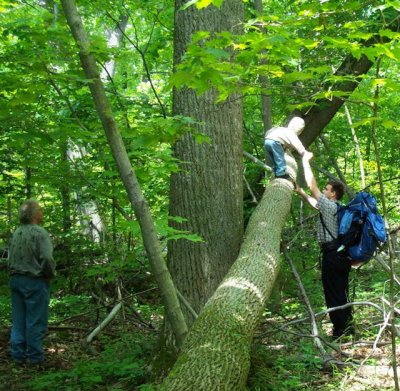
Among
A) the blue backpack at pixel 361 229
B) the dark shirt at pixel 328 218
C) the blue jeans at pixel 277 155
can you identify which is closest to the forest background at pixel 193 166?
the blue jeans at pixel 277 155

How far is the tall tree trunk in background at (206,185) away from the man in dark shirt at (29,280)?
65.3 inches

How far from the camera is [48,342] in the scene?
18.8ft

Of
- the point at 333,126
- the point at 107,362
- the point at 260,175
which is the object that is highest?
the point at 333,126

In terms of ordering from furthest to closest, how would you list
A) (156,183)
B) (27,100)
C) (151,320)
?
(156,183), (151,320), (27,100)

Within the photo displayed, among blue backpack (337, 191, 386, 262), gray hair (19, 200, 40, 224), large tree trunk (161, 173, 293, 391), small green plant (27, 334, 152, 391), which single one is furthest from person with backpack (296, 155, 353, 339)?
gray hair (19, 200, 40, 224)

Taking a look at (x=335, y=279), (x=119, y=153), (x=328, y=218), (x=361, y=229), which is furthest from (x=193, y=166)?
(x=335, y=279)

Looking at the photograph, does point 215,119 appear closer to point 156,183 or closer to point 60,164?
point 60,164

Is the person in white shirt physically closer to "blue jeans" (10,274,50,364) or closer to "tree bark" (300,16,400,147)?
"tree bark" (300,16,400,147)

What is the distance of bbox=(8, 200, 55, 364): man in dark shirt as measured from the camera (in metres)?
5.19

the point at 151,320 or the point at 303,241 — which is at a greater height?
the point at 303,241

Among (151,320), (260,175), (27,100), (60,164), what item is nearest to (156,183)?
(260,175)

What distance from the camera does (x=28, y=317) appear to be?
522cm

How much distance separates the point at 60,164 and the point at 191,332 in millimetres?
2788

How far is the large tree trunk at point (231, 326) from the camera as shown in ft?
8.32
